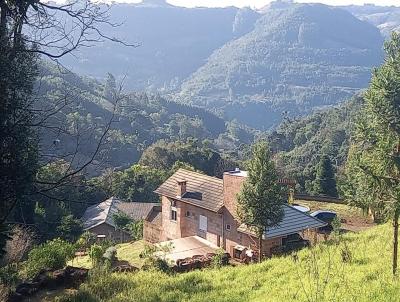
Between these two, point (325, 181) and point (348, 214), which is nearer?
point (348, 214)

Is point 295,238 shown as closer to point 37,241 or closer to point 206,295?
point 206,295

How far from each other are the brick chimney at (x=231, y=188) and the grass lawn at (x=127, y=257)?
4.56 meters

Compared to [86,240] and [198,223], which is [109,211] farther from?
[198,223]

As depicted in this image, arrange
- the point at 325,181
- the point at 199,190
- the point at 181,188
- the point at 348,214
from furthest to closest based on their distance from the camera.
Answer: the point at 325,181
the point at 348,214
the point at 181,188
the point at 199,190

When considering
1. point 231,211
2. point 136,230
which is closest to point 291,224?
point 231,211

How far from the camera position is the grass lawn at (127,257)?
1947 cm

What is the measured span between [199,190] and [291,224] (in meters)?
5.23

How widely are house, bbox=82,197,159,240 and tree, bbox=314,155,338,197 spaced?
13.7m

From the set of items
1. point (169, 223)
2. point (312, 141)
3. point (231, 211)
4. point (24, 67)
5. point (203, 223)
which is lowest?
point (312, 141)

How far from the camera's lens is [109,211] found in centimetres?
3716

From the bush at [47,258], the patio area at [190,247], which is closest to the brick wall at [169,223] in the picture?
the patio area at [190,247]

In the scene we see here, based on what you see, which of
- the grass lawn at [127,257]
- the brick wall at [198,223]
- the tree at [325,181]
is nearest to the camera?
the grass lawn at [127,257]

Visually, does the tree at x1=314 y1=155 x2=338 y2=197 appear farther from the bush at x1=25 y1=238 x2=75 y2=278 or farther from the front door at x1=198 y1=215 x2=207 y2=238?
the bush at x1=25 y1=238 x2=75 y2=278

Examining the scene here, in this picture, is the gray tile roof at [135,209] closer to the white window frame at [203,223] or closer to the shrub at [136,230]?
the shrub at [136,230]
